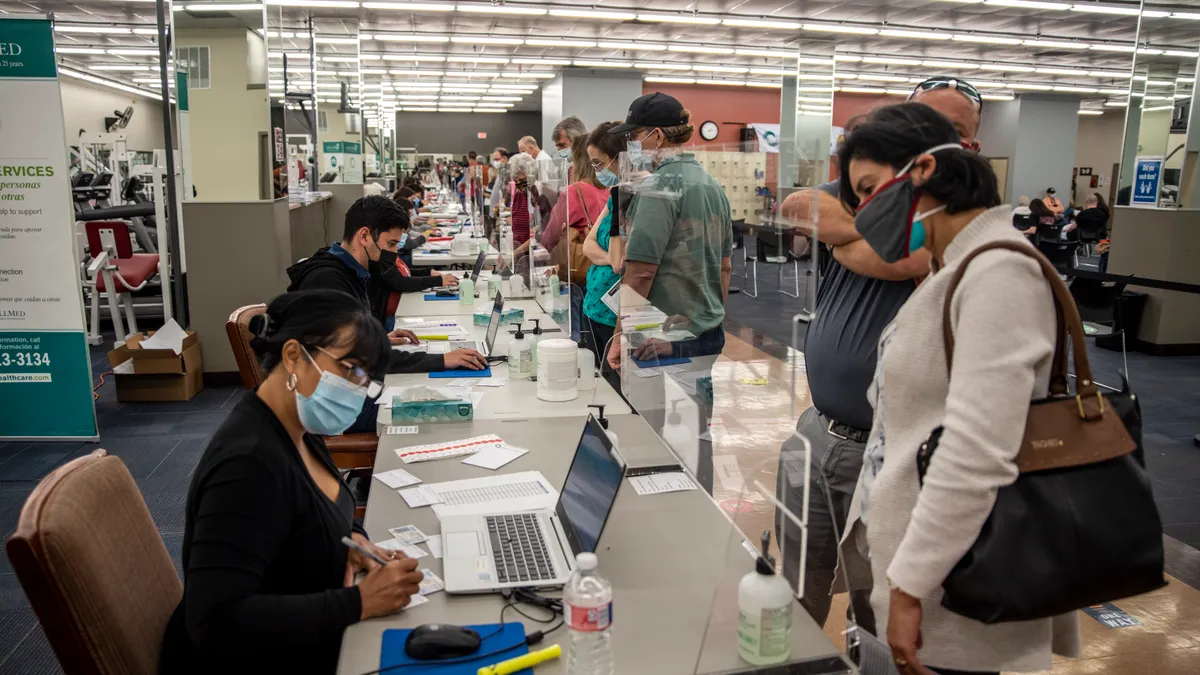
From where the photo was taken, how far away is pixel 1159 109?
7336mm

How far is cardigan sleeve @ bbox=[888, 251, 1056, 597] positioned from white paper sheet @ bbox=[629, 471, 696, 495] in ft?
3.11

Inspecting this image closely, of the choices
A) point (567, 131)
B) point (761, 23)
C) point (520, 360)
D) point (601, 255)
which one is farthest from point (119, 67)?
point (520, 360)

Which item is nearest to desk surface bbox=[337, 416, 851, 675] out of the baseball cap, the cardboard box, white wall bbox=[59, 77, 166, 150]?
the baseball cap

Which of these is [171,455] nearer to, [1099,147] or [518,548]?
[518,548]

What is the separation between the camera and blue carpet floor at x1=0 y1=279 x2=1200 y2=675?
9.13 feet

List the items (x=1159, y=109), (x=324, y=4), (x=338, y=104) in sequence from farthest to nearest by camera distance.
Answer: (x=338, y=104) → (x=324, y=4) → (x=1159, y=109)

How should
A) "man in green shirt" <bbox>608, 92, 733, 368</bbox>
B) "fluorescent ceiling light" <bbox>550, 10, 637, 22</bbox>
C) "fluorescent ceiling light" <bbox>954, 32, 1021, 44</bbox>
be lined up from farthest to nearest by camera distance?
"fluorescent ceiling light" <bbox>954, 32, 1021, 44</bbox>
"fluorescent ceiling light" <bbox>550, 10, 637, 22</bbox>
"man in green shirt" <bbox>608, 92, 733, 368</bbox>

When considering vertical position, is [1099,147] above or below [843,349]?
above

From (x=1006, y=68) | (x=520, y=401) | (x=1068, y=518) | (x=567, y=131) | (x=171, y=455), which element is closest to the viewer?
(x=1068, y=518)

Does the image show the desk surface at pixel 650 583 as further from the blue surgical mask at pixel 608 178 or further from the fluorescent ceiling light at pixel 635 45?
the fluorescent ceiling light at pixel 635 45

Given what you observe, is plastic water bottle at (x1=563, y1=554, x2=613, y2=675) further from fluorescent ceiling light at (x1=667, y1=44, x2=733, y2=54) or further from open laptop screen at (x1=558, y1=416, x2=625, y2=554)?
fluorescent ceiling light at (x1=667, y1=44, x2=733, y2=54)

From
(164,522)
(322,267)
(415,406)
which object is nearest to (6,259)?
(164,522)

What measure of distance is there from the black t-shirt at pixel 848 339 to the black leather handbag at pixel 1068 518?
21.7 inches

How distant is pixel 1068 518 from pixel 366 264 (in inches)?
122
